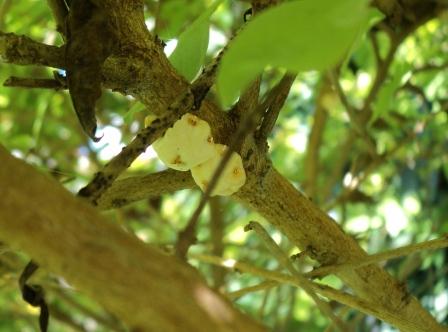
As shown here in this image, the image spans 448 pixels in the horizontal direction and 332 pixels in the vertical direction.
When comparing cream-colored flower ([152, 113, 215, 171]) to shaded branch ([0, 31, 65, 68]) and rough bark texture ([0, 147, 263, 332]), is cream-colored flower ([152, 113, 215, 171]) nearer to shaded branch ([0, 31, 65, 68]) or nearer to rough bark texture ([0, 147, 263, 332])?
shaded branch ([0, 31, 65, 68])

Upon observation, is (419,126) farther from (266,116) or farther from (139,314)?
(139,314)

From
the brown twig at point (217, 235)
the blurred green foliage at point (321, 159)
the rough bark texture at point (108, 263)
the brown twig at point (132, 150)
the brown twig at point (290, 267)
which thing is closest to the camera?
the rough bark texture at point (108, 263)

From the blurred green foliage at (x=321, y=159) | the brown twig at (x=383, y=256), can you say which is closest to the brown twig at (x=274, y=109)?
the brown twig at (x=383, y=256)

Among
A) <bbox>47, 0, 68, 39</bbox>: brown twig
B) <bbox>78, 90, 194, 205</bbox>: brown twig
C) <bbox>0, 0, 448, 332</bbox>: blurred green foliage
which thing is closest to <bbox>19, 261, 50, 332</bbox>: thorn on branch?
<bbox>78, 90, 194, 205</bbox>: brown twig

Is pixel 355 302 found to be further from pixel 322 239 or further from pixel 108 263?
pixel 108 263

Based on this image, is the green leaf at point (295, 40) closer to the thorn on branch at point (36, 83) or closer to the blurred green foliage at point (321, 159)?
the thorn on branch at point (36, 83)

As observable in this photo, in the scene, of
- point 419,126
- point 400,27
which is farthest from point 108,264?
point 419,126
